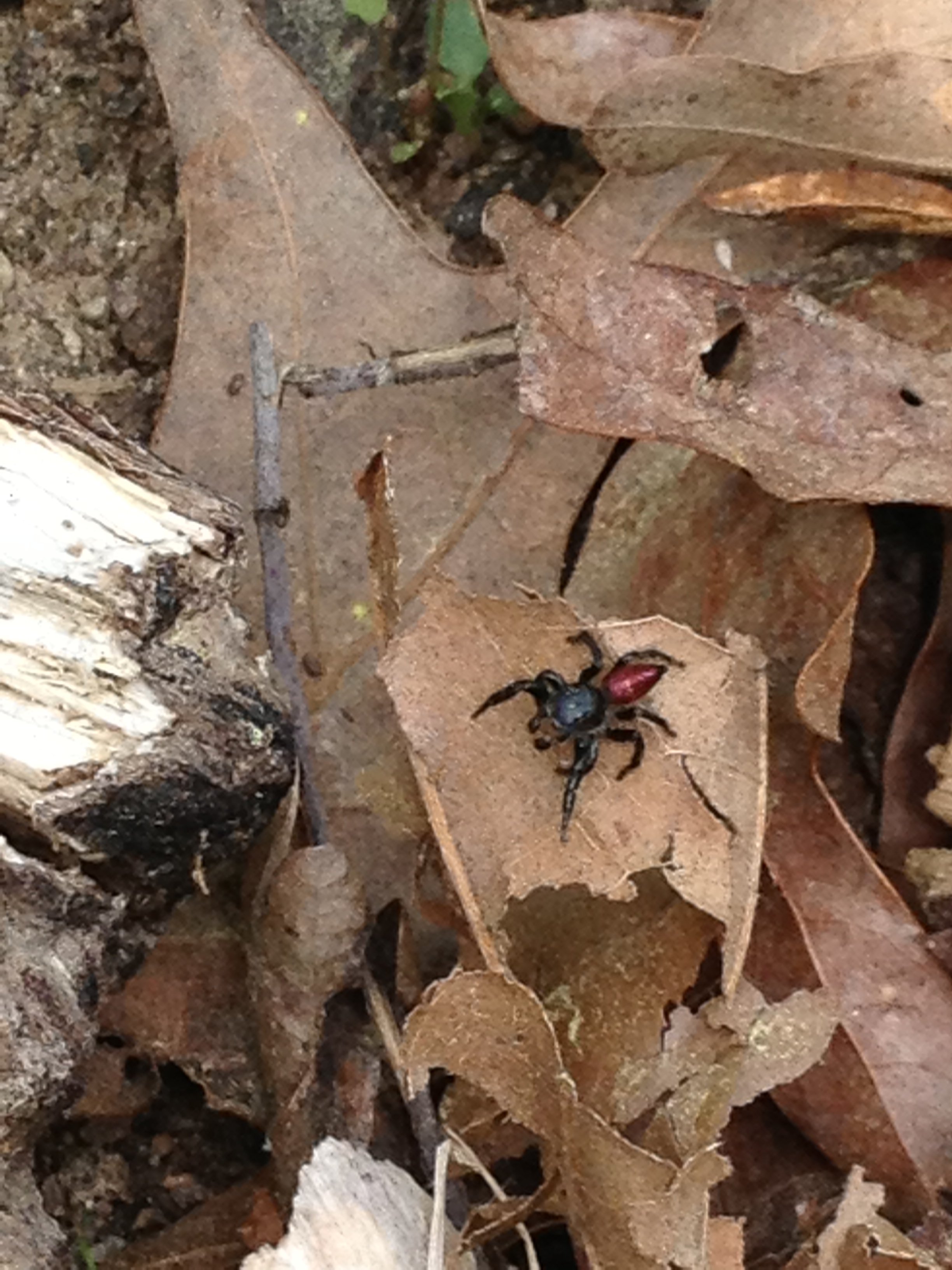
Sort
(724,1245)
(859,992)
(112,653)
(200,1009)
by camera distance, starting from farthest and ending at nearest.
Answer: (200,1009) < (859,992) < (724,1245) < (112,653)

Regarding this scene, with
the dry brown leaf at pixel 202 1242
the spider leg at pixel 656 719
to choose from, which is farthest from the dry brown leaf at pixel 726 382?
the dry brown leaf at pixel 202 1242

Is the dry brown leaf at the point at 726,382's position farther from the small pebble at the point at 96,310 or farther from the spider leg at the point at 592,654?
the small pebble at the point at 96,310

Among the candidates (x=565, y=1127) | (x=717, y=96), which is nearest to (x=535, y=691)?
(x=565, y=1127)

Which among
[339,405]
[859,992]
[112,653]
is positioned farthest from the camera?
[339,405]

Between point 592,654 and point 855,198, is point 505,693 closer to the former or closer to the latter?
point 592,654

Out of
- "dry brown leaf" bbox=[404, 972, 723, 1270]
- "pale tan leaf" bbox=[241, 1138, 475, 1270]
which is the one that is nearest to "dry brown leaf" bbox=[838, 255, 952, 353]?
"dry brown leaf" bbox=[404, 972, 723, 1270]

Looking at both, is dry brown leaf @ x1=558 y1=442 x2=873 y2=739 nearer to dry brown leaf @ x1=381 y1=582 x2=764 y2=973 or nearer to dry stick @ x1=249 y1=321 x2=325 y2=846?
dry brown leaf @ x1=381 y1=582 x2=764 y2=973
